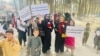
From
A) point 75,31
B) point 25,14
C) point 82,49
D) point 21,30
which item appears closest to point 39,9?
point 25,14

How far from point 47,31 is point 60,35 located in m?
0.12

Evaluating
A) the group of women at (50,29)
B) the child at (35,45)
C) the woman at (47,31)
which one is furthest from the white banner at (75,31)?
the child at (35,45)

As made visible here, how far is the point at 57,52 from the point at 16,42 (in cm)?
38

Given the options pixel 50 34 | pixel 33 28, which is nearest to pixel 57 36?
pixel 50 34

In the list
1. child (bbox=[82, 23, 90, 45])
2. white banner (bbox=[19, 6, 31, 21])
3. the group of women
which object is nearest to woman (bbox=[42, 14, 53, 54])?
the group of women

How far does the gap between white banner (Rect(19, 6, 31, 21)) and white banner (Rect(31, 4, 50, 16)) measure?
4 cm

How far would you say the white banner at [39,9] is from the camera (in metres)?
1.95

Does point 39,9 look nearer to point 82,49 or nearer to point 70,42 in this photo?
point 70,42

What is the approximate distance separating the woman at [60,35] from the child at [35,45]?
16cm

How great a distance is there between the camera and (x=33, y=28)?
1.98m

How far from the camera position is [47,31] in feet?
6.54

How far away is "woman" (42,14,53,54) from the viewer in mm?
1975

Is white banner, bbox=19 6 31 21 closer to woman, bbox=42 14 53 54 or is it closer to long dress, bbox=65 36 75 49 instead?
woman, bbox=42 14 53 54

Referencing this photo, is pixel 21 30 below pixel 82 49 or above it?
above
